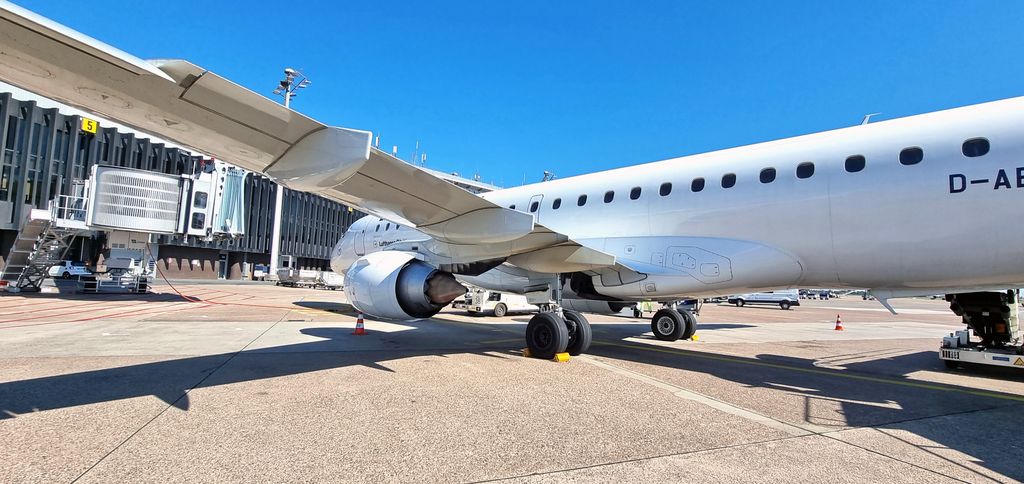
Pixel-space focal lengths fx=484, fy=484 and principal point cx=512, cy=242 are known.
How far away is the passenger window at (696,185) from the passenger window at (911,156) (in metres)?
2.61

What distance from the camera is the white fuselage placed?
5746 mm

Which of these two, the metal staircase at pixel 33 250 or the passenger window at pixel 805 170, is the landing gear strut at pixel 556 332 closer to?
the passenger window at pixel 805 170

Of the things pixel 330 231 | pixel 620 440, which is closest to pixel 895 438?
pixel 620 440

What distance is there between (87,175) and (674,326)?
4424cm

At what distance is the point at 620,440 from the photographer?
4.00 meters

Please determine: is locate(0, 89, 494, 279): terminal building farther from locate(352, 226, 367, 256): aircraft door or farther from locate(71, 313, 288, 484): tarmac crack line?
locate(71, 313, 288, 484): tarmac crack line

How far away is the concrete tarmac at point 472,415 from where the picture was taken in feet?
10.9

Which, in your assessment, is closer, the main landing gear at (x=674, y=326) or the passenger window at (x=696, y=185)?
the passenger window at (x=696, y=185)

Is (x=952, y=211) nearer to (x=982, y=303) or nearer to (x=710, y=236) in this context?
(x=710, y=236)

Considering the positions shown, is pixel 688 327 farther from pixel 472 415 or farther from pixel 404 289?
pixel 472 415

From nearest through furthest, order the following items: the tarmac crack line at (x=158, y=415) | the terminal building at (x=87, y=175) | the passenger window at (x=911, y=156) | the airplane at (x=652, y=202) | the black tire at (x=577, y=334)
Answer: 1. the tarmac crack line at (x=158, y=415)
2. the airplane at (x=652, y=202)
3. the passenger window at (x=911, y=156)
4. the black tire at (x=577, y=334)
5. the terminal building at (x=87, y=175)

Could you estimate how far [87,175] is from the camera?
36.5 metres

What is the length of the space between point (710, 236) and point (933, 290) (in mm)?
3011

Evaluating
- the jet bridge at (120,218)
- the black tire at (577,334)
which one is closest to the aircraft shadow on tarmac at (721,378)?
the black tire at (577,334)
